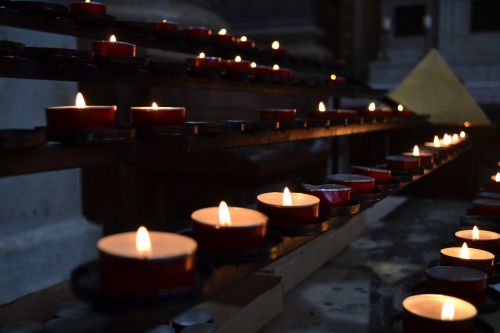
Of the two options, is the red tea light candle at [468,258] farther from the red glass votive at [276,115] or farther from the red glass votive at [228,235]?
the red glass votive at [228,235]

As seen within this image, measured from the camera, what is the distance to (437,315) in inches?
46.7

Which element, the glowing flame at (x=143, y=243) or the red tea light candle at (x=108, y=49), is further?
the red tea light candle at (x=108, y=49)

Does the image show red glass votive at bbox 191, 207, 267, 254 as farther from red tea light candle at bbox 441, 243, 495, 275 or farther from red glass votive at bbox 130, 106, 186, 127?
red tea light candle at bbox 441, 243, 495, 275

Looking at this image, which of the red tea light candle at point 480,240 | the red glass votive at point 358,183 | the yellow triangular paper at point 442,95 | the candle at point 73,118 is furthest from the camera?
the yellow triangular paper at point 442,95

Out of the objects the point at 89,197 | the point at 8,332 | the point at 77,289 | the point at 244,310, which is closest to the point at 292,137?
the point at 244,310

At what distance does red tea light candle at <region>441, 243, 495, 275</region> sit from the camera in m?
1.46

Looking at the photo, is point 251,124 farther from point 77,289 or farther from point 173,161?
point 173,161

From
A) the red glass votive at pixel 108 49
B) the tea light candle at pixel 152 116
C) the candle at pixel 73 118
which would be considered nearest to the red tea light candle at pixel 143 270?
the candle at pixel 73 118

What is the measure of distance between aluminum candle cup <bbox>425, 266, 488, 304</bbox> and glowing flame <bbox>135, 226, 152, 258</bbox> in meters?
0.80

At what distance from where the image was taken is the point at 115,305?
650 mm

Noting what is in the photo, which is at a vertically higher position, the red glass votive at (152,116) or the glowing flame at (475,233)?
the red glass votive at (152,116)

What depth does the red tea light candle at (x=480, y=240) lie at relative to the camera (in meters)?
1.65

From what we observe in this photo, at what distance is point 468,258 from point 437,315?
37 centimetres

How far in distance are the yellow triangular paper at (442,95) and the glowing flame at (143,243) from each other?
9.58ft
